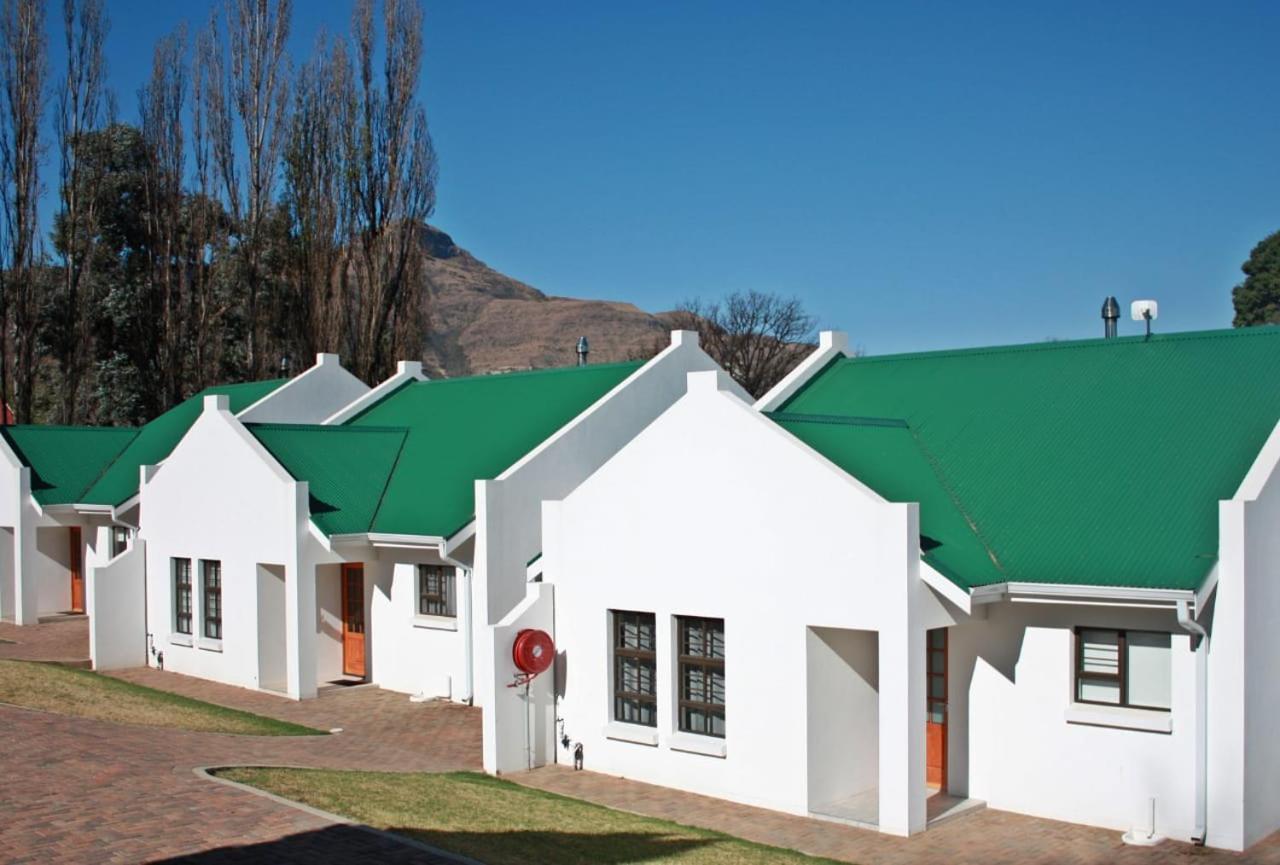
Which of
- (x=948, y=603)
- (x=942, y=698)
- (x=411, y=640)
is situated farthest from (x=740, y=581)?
(x=411, y=640)

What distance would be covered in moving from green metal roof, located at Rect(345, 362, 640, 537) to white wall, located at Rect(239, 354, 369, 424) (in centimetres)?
225

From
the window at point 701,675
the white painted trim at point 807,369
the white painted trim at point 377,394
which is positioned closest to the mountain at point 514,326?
the white painted trim at point 377,394

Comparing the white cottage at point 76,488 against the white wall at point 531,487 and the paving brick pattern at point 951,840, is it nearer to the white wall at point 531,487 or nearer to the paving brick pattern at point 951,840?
the white wall at point 531,487

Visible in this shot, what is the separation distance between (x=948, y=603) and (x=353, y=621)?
1362 centimetres

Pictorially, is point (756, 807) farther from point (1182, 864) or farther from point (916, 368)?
point (916, 368)

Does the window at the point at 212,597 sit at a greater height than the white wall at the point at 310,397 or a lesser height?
lesser

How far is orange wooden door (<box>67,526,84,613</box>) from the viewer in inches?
1352

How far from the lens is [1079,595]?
1421 cm

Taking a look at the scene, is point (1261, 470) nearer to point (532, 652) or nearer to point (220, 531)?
point (532, 652)

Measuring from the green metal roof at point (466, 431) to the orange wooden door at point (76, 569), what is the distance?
1103cm

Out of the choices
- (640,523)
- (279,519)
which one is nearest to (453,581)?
(279,519)

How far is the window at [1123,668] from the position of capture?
46.4ft

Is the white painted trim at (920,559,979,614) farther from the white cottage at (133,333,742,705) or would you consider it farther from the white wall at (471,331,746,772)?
the white cottage at (133,333,742,705)

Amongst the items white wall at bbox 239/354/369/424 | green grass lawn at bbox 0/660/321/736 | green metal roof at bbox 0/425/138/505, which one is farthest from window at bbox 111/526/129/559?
green grass lawn at bbox 0/660/321/736
